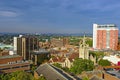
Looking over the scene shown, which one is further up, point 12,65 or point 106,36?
point 106,36

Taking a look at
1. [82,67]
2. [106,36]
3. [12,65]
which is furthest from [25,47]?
[106,36]

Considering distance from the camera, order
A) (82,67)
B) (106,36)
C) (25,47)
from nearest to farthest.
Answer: (82,67), (25,47), (106,36)

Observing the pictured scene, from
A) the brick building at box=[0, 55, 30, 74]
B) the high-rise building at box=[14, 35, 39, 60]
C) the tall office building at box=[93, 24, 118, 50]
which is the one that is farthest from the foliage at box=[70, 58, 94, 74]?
the tall office building at box=[93, 24, 118, 50]

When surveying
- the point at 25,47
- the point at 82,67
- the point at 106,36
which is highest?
the point at 106,36

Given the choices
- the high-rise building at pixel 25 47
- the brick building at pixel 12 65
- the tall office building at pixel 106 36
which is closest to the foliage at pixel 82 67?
the brick building at pixel 12 65

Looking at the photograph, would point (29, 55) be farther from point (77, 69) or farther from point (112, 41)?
point (112, 41)

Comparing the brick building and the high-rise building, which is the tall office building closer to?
the high-rise building

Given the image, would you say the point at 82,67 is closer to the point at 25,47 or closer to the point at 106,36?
the point at 25,47

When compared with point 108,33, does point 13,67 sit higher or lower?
lower

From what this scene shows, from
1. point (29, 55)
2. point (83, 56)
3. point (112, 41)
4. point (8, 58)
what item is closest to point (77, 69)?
point (83, 56)
